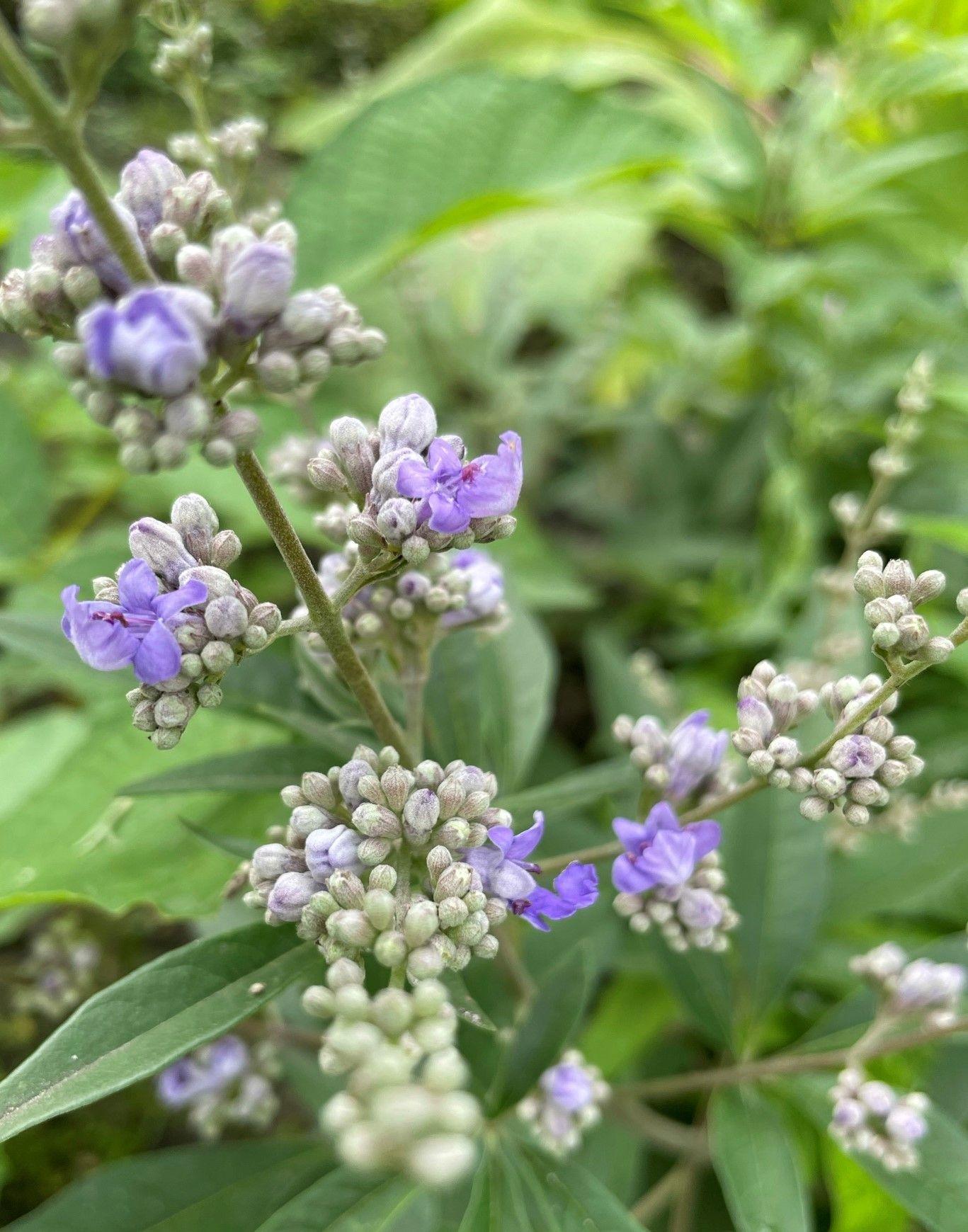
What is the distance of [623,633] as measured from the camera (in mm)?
3496

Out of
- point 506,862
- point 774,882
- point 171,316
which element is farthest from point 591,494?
point 171,316

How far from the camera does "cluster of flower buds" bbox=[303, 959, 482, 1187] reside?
0.78 m

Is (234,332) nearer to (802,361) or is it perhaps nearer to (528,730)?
(528,730)

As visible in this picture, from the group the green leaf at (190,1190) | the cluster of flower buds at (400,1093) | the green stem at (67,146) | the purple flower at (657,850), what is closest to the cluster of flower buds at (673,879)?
the purple flower at (657,850)

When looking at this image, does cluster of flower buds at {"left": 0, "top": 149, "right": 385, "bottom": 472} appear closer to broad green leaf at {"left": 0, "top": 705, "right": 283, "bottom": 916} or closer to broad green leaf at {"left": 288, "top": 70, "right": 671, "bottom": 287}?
broad green leaf at {"left": 0, "top": 705, "right": 283, "bottom": 916}

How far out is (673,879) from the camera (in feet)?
4.76

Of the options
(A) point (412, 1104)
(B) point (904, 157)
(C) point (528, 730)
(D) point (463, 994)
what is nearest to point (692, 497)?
(B) point (904, 157)

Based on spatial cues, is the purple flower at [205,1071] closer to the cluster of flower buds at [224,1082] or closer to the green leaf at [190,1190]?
the cluster of flower buds at [224,1082]

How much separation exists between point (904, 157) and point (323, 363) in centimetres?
258

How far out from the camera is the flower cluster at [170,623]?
120cm

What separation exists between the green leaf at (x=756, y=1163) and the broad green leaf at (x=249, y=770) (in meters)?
1.13

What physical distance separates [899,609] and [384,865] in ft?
2.62

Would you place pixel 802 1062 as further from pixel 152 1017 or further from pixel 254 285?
pixel 254 285

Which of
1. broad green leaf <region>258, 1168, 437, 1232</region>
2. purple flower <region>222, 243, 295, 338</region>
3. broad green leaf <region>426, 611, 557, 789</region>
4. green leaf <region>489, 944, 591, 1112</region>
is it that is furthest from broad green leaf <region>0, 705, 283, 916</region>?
purple flower <region>222, 243, 295, 338</region>
